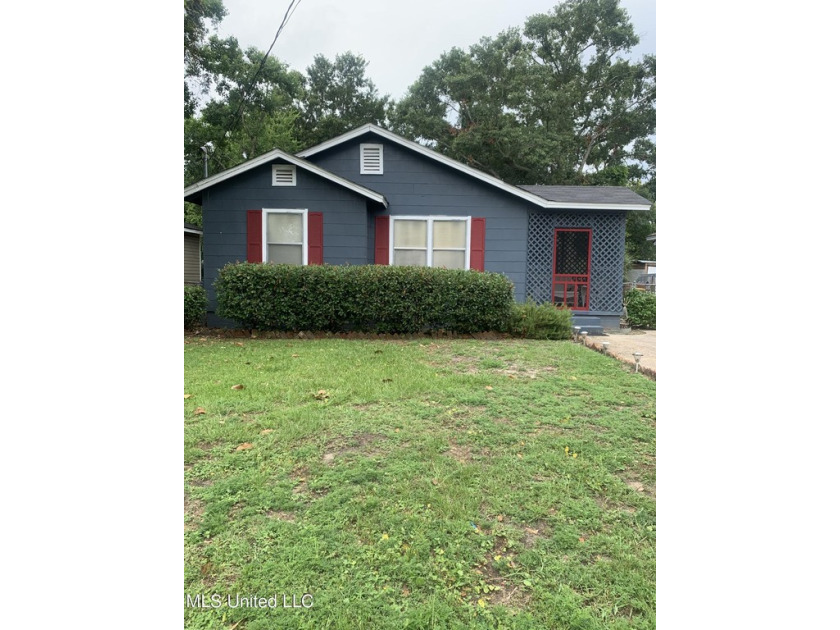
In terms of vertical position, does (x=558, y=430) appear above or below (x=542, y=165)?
below

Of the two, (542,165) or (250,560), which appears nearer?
(250,560)

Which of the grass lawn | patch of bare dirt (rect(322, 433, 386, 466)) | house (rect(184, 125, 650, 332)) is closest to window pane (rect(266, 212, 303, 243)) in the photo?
house (rect(184, 125, 650, 332))

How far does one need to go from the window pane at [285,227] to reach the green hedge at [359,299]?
4.16ft

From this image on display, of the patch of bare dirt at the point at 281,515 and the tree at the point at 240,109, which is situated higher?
the tree at the point at 240,109

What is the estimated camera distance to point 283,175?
23.0 ft

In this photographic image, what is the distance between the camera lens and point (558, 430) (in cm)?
247

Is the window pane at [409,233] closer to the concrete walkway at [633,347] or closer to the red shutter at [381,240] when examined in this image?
the red shutter at [381,240]

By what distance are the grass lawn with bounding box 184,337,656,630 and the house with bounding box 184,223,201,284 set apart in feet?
28.8

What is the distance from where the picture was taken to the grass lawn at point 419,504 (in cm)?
124

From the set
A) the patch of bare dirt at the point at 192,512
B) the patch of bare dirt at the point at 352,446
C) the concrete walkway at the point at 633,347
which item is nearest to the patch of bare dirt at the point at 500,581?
the patch of bare dirt at the point at 352,446
